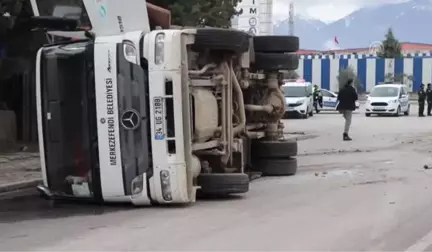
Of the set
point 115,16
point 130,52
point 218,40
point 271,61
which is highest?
point 115,16

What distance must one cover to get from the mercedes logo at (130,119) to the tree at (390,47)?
2526 inches

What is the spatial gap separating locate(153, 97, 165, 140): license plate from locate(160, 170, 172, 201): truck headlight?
43cm

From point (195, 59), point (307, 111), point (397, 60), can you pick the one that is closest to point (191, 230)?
point (195, 59)

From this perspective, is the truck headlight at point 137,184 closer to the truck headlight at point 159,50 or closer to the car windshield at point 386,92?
the truck headlight at point 159,50

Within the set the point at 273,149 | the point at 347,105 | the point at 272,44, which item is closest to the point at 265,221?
the point at 273,149

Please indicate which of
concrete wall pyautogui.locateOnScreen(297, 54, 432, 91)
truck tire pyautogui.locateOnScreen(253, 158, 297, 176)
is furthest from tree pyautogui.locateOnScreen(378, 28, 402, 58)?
truck tire pyautogui.locateOnScreen(253, 158, 297, 176)

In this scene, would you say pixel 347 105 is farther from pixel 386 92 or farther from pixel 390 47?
pixel 390 47

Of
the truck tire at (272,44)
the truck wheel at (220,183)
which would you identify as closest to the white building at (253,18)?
the truck tire at (272,44)

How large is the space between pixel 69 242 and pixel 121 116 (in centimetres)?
201

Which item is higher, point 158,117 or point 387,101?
point 158,117

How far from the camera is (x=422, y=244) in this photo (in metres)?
7.59

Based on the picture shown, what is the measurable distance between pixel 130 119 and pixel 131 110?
111mm

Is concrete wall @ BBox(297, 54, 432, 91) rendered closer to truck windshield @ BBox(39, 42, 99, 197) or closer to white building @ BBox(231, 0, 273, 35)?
white building @ BBox(231, 0, 273, 35)

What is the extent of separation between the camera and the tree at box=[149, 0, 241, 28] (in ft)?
57.3
